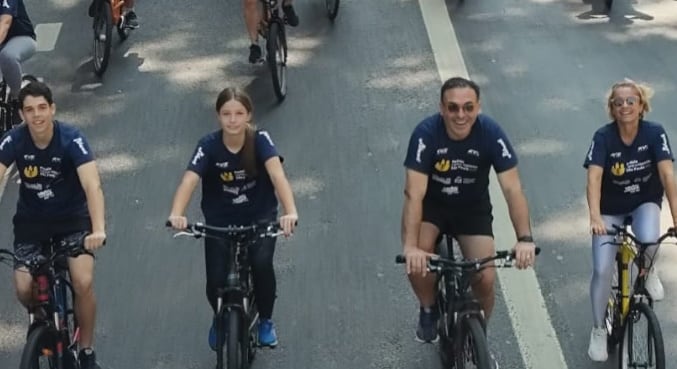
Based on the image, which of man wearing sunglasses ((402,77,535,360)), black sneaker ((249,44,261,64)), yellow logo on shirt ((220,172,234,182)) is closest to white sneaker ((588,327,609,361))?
man wearing sunglasses ((402,77,535,360))

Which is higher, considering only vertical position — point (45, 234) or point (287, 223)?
point (287, 223)

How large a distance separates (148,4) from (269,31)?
10.7ft

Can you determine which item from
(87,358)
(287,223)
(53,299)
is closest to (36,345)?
(53,299)

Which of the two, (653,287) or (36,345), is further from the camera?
(653,287)

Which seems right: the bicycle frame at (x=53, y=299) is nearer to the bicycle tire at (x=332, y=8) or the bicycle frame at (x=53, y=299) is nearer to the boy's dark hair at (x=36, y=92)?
the boy's dark hair at (x=36, y=92)

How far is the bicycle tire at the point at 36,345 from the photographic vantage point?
6.05 m

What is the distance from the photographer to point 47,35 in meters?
12.7

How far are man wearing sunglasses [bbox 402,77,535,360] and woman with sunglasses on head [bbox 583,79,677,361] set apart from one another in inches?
20.9

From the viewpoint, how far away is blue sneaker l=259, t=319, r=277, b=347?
7098 millimetres

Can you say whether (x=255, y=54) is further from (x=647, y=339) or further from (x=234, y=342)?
(x=647, y=339)

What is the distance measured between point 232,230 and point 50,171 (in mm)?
1143

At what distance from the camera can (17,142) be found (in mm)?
6508

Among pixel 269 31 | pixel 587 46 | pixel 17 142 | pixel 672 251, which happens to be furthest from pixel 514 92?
pixel 17 142

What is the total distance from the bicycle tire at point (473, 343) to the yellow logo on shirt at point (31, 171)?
259cm
